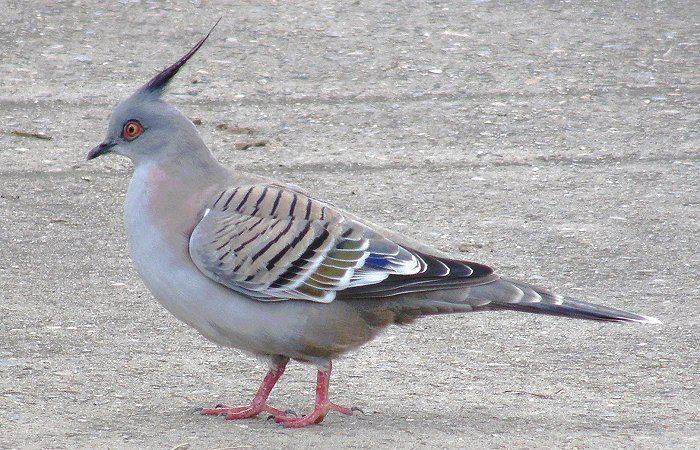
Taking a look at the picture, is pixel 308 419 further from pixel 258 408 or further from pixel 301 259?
pixel 301 259

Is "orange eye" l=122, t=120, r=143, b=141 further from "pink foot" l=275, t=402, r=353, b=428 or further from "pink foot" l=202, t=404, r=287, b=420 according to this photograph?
"pink foot" l=275, t=402, r=353, b=428

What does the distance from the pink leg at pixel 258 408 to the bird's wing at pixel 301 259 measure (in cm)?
31

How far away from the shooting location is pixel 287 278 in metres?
3.92

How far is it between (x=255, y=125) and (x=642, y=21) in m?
3.03

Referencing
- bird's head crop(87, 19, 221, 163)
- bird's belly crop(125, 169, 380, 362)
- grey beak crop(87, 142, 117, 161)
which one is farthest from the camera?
grey beak crop(87, 142, 117, 161)

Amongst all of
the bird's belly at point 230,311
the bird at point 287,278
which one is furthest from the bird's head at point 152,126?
the bird's belly at point 230,311

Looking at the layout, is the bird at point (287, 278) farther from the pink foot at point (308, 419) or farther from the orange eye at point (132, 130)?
the orange eye at point (132, 130)

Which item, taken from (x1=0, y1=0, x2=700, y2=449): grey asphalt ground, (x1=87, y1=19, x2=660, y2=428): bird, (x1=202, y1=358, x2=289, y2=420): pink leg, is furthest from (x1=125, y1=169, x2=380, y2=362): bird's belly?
(x1=0, y1=0, x2=700, y2=449): grey asphalt ground

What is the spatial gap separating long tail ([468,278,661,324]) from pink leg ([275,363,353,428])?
0.53 m

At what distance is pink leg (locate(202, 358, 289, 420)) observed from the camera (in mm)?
3996

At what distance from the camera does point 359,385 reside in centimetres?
433

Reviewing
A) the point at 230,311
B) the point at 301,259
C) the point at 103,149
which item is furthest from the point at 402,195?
the point at 230,311

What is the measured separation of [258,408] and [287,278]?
0.44 metres

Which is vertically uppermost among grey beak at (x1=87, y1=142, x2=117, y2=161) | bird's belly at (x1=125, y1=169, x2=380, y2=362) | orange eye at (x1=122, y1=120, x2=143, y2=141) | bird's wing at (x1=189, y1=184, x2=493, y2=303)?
orange eye at (x1=122, y1=120, x2=143, y2=141)
